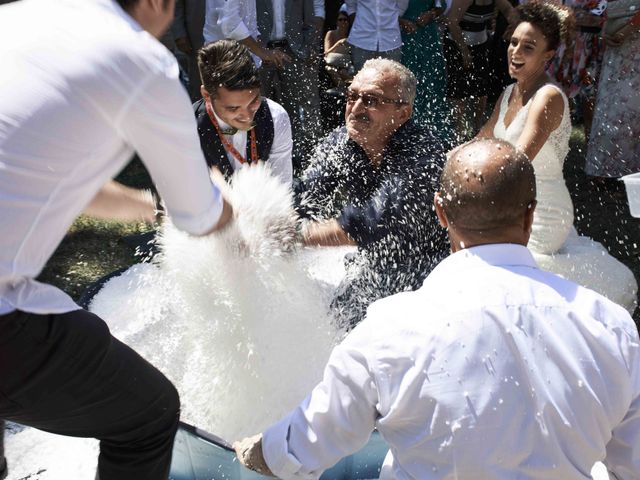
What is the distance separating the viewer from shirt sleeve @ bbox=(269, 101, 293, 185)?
3.56 meters

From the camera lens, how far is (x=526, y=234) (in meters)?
1.58

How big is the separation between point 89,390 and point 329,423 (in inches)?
22.3

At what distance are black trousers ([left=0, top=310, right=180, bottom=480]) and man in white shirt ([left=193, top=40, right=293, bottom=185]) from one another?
175 cm

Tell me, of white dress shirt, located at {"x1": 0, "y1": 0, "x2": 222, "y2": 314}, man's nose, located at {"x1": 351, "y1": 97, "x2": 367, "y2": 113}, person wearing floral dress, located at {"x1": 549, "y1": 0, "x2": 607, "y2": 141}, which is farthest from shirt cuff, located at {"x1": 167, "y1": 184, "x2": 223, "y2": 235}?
person wearing floral dress, located at {"x1": 549, "y1": 0, "x2": 607, "y2": 141}

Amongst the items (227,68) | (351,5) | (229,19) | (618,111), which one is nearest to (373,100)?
(227,68)

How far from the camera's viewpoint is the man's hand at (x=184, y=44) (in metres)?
5.88

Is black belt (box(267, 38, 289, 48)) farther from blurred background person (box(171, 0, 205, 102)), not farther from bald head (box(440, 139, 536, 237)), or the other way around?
bald head (box(440, 139, 536, 237))

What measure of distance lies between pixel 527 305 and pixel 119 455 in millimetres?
1063

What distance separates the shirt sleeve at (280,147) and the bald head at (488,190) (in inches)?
80.3

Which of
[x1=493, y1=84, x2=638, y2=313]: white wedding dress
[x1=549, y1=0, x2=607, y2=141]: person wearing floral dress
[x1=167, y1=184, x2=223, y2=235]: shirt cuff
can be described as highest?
[x1=167, y1=184, x2=223, y2=235]: shirt cuff

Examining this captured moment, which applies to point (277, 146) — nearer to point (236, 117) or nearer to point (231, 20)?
point (236, 117)

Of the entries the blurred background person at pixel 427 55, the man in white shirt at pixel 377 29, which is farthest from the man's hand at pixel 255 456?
the blurred background person at pixel 427 55

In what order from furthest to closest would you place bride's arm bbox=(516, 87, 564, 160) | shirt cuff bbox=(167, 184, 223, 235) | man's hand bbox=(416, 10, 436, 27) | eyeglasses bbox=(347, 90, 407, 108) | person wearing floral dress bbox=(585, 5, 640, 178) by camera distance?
1. man's hand bbox=(416, 10, 436, 27)
2. person wearing floral dress bbox=(585, 5, 640, 178)
3. bride's arm bbox=(516, 87, 564, 160)
4. eyeglasses bbox=(347, 90, 407, 108)
5. shirt cuff bbox=(167, 184, 223, 235)

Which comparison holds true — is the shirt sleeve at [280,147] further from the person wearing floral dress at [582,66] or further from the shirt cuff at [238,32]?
the person wearing floral dress at [582,66]
